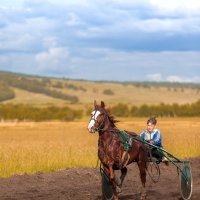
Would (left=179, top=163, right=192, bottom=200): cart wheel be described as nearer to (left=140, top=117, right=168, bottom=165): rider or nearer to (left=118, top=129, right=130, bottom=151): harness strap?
(left=140, top=117, right=168, bottom=165): rider

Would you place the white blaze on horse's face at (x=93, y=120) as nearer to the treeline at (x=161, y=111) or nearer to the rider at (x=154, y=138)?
the rider at (x=154, y=138)

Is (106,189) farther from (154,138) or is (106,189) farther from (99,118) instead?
(99,118)

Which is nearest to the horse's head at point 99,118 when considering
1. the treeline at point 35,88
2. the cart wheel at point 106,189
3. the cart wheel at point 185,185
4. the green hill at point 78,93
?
the cart wheel at point 106,189

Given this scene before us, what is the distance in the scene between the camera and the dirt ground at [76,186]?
1412 centimetres

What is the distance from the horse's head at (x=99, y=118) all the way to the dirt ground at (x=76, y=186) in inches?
91.8

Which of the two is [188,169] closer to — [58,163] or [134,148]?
[134,148]

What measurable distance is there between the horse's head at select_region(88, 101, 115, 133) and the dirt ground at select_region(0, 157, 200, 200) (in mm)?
2333

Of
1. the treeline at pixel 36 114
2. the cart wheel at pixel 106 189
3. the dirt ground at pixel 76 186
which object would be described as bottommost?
the dirt ground at pixel 76 186

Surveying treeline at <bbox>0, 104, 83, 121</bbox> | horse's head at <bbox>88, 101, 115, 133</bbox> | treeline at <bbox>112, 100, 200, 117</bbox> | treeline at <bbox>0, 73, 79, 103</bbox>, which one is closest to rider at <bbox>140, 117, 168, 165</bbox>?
horse's head at <bbox>88, 101, 115, 133</bbox>

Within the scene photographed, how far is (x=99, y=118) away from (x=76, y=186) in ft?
15.1

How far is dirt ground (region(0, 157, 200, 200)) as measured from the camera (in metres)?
14.1

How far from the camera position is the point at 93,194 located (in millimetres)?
14547

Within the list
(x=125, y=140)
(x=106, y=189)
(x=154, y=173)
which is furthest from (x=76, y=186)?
(x=125, y=140)

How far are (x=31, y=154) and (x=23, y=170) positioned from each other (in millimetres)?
2763
